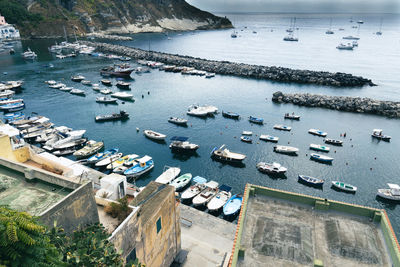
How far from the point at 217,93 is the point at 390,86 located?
69642 mm

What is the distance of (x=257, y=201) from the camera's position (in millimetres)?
24125

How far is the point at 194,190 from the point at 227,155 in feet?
45.7

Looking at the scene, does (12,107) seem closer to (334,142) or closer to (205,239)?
(205,239)

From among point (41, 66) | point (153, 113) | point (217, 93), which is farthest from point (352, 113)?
point (41, 66)

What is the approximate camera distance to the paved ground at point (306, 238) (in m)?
18.6

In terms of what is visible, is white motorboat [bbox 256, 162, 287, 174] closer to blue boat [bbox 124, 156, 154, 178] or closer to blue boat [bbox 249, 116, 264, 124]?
blue boat [bbox 124, 156, 154, 178]

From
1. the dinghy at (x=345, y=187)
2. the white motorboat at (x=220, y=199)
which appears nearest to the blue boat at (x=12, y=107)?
the white motorboat at (x=220, y=199)

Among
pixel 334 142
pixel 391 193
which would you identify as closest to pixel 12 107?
pixel 334 142

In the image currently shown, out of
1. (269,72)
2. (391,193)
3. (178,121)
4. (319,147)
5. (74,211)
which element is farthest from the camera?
(269,72)

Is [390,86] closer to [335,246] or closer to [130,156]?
[130,156]

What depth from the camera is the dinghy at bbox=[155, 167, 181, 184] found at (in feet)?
160

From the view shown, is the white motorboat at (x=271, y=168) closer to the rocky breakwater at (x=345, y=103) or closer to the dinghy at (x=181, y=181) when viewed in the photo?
the dinghy at (x=181, y=181)

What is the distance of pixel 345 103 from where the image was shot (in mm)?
86375

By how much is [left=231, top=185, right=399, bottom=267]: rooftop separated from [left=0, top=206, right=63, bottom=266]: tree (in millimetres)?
11634
